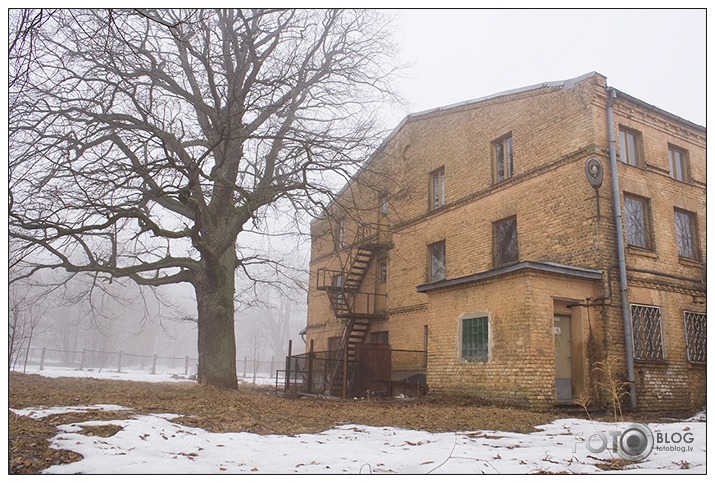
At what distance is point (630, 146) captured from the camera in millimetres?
14758

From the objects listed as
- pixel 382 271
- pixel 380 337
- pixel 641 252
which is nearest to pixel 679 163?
pixel 641 252

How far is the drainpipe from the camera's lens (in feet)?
40.8

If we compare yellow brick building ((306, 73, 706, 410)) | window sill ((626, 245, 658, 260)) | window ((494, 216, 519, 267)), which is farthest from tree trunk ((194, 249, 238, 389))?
window sill ((626, 245, 658, 260))

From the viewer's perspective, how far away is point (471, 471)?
5535 mm

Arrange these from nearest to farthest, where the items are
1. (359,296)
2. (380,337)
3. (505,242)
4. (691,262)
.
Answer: (691,262) < (505,242) < (380,337) < (359,296)

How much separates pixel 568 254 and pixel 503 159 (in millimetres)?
4320

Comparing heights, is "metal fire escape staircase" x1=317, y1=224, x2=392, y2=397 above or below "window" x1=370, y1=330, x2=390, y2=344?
above

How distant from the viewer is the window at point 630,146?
47.7 feet

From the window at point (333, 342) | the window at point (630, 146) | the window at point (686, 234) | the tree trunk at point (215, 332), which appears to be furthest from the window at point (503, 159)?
the window at point (333, 342)

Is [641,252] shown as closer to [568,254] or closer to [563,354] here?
[568,254]

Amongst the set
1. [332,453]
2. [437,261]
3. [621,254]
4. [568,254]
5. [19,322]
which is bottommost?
[332,453]

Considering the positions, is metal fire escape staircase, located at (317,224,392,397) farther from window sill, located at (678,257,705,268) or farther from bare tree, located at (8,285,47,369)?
bare tree, located at (8,285,47,369)

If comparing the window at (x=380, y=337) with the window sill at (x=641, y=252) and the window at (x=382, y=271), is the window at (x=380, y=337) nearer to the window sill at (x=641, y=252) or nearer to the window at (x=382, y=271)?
the window at (x=382, y=271)

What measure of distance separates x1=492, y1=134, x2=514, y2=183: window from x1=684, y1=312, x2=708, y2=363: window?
630 cm
